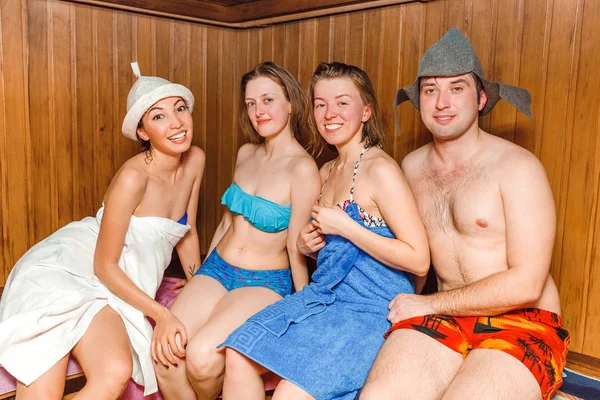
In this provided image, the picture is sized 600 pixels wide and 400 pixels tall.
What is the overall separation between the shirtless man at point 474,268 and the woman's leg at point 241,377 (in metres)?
0.41

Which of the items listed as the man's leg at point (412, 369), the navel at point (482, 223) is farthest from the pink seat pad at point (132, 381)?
the navel at point (482, 223)

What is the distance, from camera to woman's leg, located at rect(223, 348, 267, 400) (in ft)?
6.30

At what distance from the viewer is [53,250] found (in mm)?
2314

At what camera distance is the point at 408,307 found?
1.97 m

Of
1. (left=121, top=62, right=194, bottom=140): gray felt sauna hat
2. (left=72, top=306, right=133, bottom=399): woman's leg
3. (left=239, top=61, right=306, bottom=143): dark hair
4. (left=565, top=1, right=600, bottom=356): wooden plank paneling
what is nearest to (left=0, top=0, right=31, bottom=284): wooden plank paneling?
(left=121, top=62, right=194, bottom=140): gray felt sauna hat

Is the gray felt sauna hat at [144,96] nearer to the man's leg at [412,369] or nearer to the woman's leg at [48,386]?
the woman's leg at [48,386]

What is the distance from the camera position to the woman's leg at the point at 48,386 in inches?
77.3

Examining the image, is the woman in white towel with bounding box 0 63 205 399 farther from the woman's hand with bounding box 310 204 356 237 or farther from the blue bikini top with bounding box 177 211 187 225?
the woman's hand with bounding box 310 204 356 237

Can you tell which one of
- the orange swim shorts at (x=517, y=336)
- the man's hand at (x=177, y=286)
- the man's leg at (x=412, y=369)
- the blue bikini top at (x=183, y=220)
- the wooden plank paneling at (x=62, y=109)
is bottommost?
the man's hand at (x=177, y=286)

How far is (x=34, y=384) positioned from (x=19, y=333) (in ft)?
0.61

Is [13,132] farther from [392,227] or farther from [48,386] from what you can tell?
[392,227]

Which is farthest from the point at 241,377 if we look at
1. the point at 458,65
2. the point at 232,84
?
the point at 232,84

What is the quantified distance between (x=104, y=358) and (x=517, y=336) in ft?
4.57

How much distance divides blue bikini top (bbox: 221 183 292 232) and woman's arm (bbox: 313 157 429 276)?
351 millimetres
